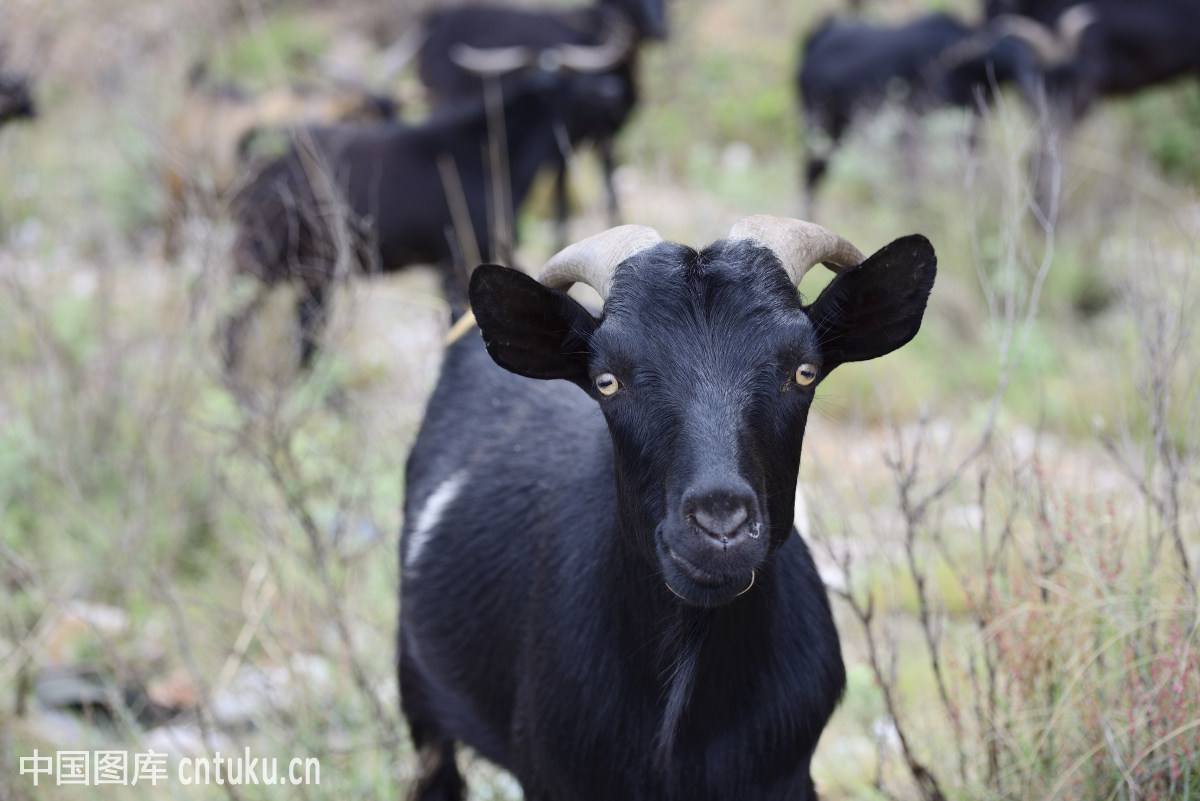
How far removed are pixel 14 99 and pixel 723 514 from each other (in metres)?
6.72

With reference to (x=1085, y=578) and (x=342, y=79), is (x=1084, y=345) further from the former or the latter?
(x=342, y=79)

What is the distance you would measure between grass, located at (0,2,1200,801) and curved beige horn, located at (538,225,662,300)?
24.3 inches

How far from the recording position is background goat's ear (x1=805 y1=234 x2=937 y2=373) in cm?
277

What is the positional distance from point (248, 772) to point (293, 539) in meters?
1.36

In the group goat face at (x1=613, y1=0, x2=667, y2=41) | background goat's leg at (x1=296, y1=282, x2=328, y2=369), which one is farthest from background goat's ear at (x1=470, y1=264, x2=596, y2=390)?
goat face at (x1=613, y1=0, x2=667, y2=41)

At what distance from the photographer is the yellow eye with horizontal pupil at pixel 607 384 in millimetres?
2781

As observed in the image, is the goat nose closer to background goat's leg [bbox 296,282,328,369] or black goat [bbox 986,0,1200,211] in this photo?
background goat's leg [bbox 296,282,328,369]

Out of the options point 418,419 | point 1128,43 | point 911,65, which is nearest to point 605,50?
point 911,65

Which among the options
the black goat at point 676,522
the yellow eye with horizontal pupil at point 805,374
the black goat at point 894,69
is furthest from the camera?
the black goat at point 894,69

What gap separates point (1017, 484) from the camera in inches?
136

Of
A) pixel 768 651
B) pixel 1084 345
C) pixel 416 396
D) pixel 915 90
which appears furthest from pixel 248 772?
pixel 915 90

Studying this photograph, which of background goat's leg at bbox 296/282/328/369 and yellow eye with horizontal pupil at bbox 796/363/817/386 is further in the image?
background goat's leg at bbox 296/282/328/369

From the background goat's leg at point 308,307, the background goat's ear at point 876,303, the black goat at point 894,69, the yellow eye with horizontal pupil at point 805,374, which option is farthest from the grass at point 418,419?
the black goat at point 894,69

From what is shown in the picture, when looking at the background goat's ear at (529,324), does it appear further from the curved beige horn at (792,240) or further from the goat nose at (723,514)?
the goat nose at (723,514)
